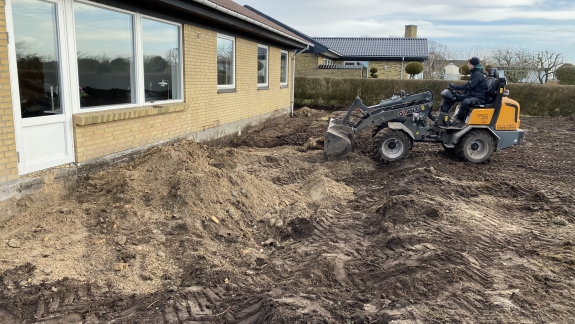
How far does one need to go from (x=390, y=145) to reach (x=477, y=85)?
2.10 m

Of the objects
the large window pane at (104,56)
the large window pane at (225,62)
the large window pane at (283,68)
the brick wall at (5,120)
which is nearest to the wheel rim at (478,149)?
the large window pane at (225,62)

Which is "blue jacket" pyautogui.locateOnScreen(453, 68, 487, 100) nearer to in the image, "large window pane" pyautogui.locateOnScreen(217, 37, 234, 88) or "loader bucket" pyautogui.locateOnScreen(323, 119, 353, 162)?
"loader bucket" pyautogui.locateOnScreen(323, 119, 353, 162)

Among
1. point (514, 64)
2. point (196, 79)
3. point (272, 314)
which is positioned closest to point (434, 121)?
point (196, 79)

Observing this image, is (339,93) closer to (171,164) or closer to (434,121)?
(434,121)

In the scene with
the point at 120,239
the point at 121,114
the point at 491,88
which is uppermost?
the point at 491,88

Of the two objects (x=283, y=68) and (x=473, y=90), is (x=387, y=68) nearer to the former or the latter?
(x=283, y=68)

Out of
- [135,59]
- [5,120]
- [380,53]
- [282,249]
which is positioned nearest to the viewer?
[5,120]

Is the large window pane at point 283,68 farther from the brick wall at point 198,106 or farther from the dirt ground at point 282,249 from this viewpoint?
the dirt ground at point 282,249

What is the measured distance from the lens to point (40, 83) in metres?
5.38

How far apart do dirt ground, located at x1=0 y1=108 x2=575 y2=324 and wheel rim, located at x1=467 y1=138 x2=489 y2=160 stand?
52.7 inches

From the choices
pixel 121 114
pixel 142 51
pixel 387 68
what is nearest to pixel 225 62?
pixel 142 51

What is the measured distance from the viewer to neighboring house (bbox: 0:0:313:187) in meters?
5.10

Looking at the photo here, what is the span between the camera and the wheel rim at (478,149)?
8.95 meters

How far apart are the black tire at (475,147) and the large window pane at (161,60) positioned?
5918 millimetres
